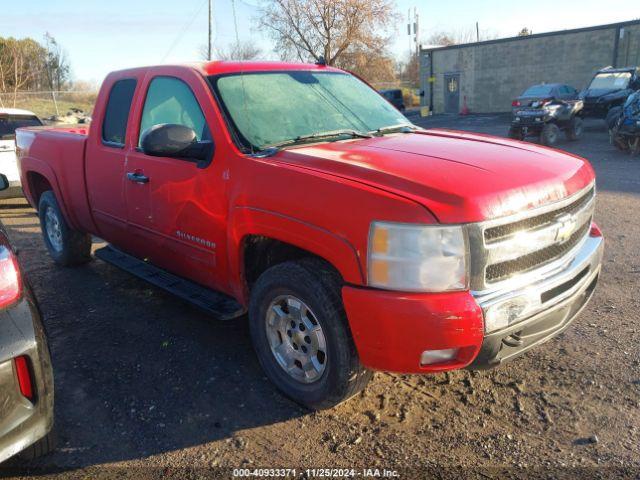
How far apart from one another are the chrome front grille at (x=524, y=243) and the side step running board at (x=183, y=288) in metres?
1.67

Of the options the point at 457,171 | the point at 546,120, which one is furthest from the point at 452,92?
the point at 457,171

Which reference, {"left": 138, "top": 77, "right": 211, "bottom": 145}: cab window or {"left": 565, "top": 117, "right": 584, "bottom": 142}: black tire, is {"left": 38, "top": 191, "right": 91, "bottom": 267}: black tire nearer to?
{"left": 138, "top": 77, "right": 211, "bottom": 145}: cab window

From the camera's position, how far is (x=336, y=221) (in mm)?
2633

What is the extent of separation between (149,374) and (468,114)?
31.8m

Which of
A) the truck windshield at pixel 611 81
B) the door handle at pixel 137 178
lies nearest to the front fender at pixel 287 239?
the door handle at pixel 137 178

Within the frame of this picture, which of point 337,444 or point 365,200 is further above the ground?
point 365,200

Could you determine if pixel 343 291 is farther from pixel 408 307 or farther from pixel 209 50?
pixel 209 50

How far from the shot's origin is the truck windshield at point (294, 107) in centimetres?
346

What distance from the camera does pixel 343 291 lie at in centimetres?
263

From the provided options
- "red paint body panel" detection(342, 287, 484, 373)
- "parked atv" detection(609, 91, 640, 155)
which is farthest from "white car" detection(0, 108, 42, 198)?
"parked atv" detection(609, 91, 640, 155)

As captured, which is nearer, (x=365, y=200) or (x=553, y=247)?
(x=365, y=200)

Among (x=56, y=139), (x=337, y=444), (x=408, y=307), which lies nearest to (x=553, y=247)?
(x=408, y=307)

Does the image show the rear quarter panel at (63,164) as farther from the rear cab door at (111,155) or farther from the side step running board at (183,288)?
the side step running board at (183,288)

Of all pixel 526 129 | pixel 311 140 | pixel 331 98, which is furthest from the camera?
pixel 526 129
